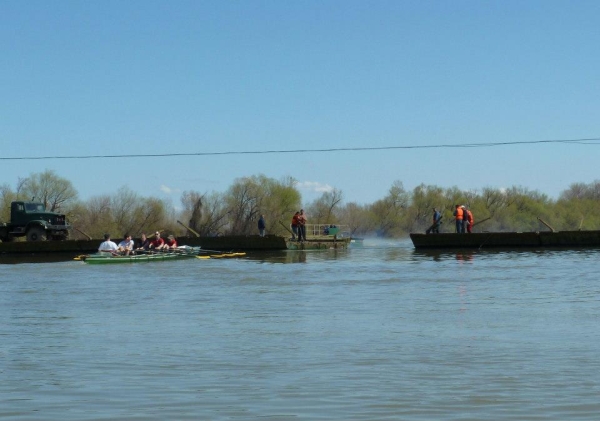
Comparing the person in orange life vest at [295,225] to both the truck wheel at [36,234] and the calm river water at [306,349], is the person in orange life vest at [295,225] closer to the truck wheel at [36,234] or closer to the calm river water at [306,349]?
the truck wheel at [36,234]

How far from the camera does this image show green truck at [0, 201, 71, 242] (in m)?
46.3

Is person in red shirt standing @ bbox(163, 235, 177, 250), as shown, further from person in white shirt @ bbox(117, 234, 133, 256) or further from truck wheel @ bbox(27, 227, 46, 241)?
truck wheel @ bbox(27, 227, 46, 241)

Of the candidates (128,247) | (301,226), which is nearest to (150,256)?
(128,247)

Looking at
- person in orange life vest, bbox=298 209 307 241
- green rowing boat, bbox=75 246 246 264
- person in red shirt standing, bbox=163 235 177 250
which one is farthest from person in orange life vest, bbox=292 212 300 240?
person in red shirt standing, bbox=163 235 177 250

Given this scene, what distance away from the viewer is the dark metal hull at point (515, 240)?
141ft

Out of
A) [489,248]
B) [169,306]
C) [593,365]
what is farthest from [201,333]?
[489,248]

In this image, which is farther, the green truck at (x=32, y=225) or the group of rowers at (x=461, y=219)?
the green truck at (x=32, y=225)

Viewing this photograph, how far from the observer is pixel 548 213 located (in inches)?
3888

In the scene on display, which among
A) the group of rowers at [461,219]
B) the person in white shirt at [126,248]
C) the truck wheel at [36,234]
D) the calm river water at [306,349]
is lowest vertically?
the calm river water at [306,349]

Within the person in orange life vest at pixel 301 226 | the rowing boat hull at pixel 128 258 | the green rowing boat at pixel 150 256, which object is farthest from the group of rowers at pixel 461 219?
the rowing boat hull at pixel 128 258

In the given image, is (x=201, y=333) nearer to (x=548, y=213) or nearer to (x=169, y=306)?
(x=169, y=306)

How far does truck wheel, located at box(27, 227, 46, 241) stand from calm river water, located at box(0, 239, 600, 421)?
19.4 meters

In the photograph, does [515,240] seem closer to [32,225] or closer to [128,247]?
[128,247]

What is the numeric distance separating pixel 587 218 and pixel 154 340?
90.2 m
